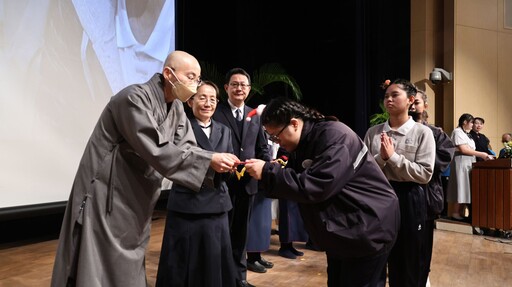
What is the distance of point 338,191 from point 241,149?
1667 mm

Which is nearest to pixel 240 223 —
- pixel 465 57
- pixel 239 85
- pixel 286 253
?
pixel 239 85

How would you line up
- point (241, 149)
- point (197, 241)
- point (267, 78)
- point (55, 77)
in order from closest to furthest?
point (197, 241) < point (241, 149) < point (55, 77) < point (267, 78)

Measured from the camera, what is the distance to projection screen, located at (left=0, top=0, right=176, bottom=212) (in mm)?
3594

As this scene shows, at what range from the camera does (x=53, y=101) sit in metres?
3.92

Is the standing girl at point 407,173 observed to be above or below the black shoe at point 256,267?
above

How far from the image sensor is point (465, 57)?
735 cm

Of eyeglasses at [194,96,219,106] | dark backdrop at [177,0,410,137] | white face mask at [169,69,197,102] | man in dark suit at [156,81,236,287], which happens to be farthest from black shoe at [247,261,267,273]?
dark backdrop at [177,0,410,137]

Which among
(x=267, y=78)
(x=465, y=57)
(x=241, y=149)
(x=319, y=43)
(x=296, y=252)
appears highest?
(x=319, y=43)

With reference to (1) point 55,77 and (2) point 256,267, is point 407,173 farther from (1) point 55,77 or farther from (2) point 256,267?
(1) point 55,77

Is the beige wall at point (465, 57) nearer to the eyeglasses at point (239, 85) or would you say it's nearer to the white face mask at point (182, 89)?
the eyeglasses at point (239, 85)

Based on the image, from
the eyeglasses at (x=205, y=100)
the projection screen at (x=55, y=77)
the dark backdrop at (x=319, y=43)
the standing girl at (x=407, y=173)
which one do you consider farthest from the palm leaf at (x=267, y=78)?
the standing girl at (x=407, y=173)

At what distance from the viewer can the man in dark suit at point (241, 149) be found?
306cm

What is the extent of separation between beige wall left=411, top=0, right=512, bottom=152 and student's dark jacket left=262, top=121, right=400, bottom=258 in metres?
6.08

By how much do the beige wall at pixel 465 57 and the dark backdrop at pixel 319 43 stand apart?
0.30 m
